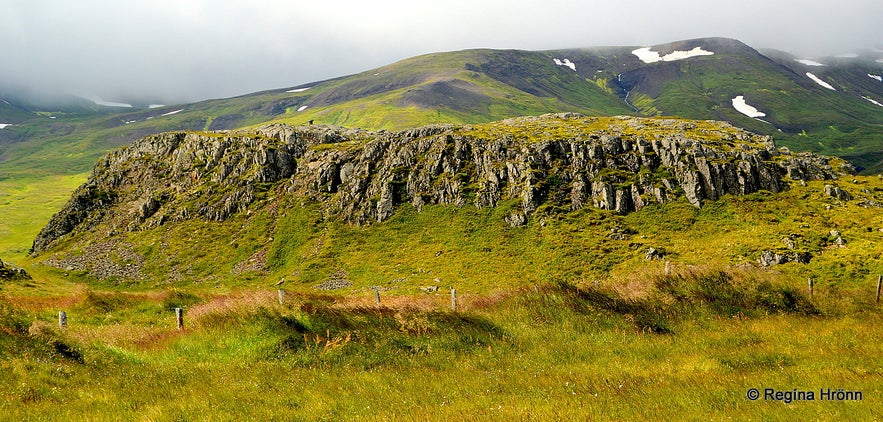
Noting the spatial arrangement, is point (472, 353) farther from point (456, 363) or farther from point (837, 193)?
point (837, 193)

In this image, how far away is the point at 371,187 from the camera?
282 feet

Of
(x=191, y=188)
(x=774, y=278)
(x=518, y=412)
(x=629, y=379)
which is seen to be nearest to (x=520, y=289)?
(x=629, y=379)

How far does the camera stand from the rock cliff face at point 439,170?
7531 cm

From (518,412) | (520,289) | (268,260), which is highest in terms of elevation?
(518,412)

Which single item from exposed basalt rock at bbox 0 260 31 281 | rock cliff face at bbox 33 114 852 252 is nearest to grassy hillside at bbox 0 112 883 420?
exposed basalt rock at bbox 0 260 31 281

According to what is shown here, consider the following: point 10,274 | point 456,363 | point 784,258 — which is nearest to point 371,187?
point 10,274

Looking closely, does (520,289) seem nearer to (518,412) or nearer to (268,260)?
(518,412)

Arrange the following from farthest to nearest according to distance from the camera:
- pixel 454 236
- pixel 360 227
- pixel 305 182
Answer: pixel 305 182 → pixel 360 227 → pixel 454 236

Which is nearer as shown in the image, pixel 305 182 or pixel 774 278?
pixel 774 278

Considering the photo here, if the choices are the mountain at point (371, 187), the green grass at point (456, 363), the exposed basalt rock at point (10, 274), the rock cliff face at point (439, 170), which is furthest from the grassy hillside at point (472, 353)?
the rock cliff face at point (439, 170)

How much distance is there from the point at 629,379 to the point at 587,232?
202ft

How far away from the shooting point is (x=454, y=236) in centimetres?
7444

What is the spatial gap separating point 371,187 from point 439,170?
15020mm

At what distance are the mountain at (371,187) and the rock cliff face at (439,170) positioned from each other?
30 centimetres
